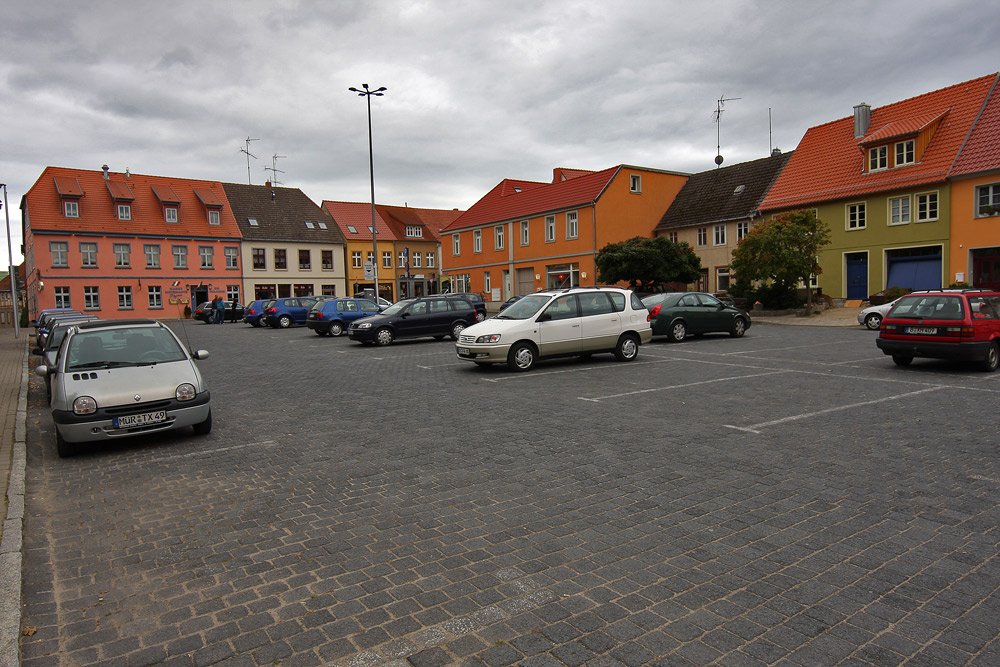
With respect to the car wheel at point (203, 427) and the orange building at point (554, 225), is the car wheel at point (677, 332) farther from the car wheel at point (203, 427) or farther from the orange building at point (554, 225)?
the orange building at point (554, 225)

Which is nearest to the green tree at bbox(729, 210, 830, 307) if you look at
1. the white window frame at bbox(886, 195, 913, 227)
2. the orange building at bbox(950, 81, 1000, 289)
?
the white window frame at bbox(886, 195, 913, 227)

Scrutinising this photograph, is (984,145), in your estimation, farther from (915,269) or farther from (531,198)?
(531,198)

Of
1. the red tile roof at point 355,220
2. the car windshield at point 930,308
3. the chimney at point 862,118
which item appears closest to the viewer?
the car windshield at point 930,308

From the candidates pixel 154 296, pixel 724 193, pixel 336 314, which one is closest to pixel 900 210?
pixel 724 193

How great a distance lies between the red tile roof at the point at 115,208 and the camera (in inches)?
1861

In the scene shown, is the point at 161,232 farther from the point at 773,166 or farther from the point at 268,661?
the point at 268,661

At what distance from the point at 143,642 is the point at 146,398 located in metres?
4.79

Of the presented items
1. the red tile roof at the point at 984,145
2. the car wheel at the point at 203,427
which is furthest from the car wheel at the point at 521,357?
the red tile roof at the point at 984,145

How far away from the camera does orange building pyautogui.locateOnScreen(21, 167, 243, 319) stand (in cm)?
4709

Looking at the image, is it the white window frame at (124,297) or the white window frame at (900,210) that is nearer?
the white window frame at (900,210)

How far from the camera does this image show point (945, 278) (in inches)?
1151

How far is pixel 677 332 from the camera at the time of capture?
19.8 metres

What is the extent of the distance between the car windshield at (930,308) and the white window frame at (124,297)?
171 ft

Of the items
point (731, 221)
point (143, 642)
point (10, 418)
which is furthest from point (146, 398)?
point (731, 221)
